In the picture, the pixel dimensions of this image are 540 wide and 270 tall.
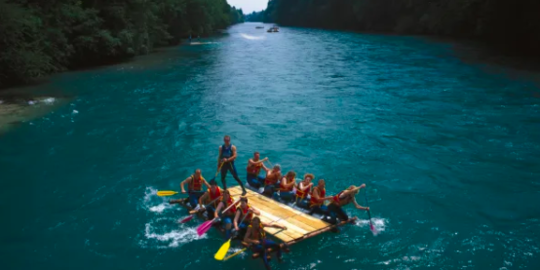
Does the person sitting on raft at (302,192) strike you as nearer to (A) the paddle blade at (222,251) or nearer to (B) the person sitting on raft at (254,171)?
(B) the person sitting on raft at (254,171)

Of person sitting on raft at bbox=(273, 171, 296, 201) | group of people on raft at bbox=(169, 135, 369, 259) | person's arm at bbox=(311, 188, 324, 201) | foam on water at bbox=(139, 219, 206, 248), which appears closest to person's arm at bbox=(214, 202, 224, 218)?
group of people on raft at bbox=(169, 135, 369, 259)

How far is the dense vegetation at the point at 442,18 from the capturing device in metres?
45.2

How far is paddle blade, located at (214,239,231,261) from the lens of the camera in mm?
12188

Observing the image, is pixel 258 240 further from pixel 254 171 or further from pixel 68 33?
pixel 68 33

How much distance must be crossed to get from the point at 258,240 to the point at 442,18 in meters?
63.1

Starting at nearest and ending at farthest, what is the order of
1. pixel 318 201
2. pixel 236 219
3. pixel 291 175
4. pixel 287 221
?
1. pixel 236 219
2. pixel 287 221
3. pixel 318 201
4. pixel 291 175

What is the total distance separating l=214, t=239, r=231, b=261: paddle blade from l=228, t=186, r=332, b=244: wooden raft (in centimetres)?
129

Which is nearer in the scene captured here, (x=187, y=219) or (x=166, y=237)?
(x=166, y=237)

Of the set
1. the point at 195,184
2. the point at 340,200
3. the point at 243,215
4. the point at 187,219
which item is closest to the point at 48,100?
the point at 195,184

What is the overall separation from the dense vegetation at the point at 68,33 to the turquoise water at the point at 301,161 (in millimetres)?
3335

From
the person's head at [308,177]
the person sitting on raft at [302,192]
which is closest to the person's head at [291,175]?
the person's head at [308,177]

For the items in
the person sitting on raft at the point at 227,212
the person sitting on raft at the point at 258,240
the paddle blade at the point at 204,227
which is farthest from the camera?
the person sitting on raft at the point at 227,212

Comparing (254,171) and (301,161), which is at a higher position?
(254,171)

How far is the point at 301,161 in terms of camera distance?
2072cm
